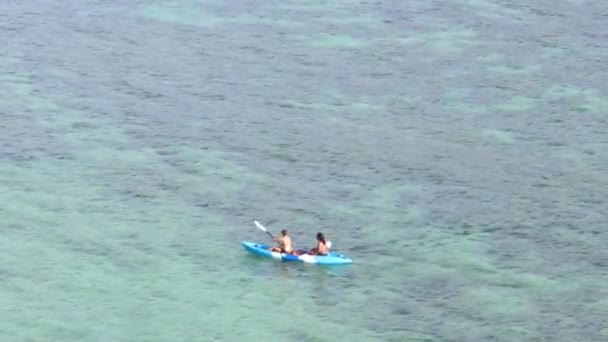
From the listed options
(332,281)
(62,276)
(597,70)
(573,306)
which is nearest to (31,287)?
(62,276)

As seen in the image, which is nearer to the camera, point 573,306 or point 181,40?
point 573,306

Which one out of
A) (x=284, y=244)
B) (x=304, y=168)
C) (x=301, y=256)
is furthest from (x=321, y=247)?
(x=304, y=168)

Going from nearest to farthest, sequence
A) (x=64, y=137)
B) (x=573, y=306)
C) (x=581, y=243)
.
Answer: (x=573, y=306) → (x=581, y=243) → (x=64, y=137)

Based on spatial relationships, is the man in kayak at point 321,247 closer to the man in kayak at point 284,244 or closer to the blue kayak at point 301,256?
the blue kayak at point 301,256

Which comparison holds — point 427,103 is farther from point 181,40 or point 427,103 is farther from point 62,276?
point 62,276

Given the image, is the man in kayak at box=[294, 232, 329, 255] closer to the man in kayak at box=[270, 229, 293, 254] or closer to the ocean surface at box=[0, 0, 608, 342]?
the ocean surface at box=[0, 0, 608, 342]

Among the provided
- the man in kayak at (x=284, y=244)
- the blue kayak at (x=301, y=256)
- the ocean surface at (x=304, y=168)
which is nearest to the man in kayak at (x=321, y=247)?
the blue kayak at (x=301, y=256)
